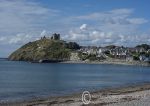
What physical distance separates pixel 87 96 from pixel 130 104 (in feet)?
33.2

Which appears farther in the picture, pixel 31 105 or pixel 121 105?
pixel 31 105

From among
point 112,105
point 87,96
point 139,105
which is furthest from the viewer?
point 87,96

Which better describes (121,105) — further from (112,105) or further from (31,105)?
(31,105)

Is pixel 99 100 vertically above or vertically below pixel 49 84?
above

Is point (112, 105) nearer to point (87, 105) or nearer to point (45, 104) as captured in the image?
point (87, 105)

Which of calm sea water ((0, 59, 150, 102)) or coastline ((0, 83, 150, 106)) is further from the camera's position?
calm sea water ((0, 59, 150, 102))

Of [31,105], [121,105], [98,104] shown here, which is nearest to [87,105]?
[98,104]

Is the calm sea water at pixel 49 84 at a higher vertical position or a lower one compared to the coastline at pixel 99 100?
lower

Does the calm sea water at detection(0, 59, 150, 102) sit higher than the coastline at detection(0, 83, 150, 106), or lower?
lower

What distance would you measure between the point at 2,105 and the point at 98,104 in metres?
10.4

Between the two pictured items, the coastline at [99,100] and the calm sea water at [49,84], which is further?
the calm sea water at [49,84]

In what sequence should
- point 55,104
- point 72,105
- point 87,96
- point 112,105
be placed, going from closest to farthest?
point 112,105, point 72,105, point 55,104, point 87,96

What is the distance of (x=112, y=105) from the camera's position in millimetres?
32906

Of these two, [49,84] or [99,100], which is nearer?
[99,100]
